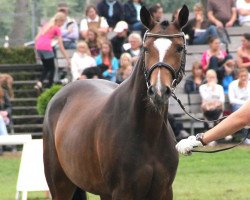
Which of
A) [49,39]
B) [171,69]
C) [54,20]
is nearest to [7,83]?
[49,39]

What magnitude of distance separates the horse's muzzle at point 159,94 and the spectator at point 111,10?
14.6m

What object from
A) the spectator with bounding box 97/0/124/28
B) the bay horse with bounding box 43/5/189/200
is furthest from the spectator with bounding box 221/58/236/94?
the bay horse with bounding box 43/5/189/200

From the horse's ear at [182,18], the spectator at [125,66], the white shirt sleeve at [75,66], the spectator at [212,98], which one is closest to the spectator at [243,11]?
the spectator at [212,98]

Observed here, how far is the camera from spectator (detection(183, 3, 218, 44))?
2183 centimetres

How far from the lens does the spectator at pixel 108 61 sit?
66.4ft

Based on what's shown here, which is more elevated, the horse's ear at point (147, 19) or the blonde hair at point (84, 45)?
the horse's ear at point (147, 19)

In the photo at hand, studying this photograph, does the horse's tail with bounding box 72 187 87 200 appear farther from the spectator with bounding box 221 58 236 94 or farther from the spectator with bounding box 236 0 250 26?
the spectator with bounding box 236 0 250 26

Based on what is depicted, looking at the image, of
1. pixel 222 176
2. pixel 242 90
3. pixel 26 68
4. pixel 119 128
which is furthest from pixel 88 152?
pixel 26 68

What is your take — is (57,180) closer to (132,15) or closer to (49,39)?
(49,39)

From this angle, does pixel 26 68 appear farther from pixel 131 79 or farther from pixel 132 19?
pixel 131 79

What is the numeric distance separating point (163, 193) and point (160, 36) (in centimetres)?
146

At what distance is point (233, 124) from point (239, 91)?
44.3 ft

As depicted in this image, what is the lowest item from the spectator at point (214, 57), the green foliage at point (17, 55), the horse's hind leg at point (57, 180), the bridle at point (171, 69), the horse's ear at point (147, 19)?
the green foliage at point (17, 55)

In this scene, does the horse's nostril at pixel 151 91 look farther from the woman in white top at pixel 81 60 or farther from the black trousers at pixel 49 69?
the black trousers at pixel 49 69
